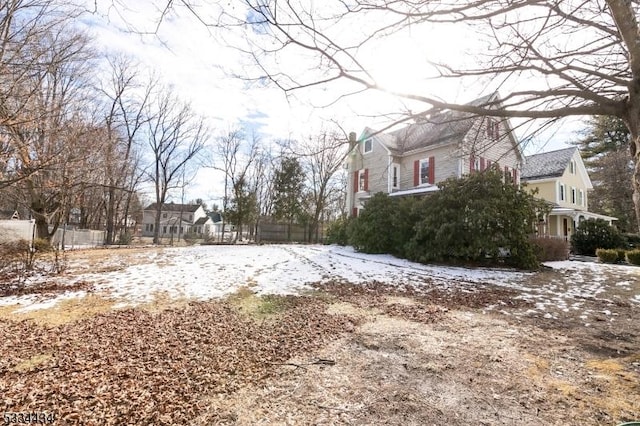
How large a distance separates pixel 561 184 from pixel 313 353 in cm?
2378

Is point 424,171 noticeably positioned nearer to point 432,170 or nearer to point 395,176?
point 432,170

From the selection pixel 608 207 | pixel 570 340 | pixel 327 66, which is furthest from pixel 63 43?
pixel 608 207

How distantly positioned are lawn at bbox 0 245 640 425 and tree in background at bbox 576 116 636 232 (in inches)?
869

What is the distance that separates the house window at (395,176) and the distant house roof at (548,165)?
9.04 meters

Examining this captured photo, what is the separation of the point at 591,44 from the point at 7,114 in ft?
25.9

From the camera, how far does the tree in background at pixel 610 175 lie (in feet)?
74.2

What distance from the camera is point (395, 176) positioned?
19.6m

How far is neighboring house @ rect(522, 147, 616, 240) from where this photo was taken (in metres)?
20.4

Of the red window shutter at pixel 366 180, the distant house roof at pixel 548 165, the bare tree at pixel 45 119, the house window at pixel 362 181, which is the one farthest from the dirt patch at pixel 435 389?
the distant house roof at pixel 548 165

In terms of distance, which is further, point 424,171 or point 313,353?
point 424,171

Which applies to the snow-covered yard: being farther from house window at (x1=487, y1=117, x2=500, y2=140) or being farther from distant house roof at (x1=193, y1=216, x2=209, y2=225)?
distant house roof at (x1=193, y1=216, x2=209, y2=225)

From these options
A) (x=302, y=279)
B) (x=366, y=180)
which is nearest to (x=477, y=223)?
(x=302, y=279)

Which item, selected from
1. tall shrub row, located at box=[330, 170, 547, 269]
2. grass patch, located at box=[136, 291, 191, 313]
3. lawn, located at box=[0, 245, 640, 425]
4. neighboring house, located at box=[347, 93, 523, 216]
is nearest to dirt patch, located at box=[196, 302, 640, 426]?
lawn, located at box=[0, 245, 640, 425]

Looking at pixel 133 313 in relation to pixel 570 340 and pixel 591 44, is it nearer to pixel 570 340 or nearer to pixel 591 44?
pixel 570 340
